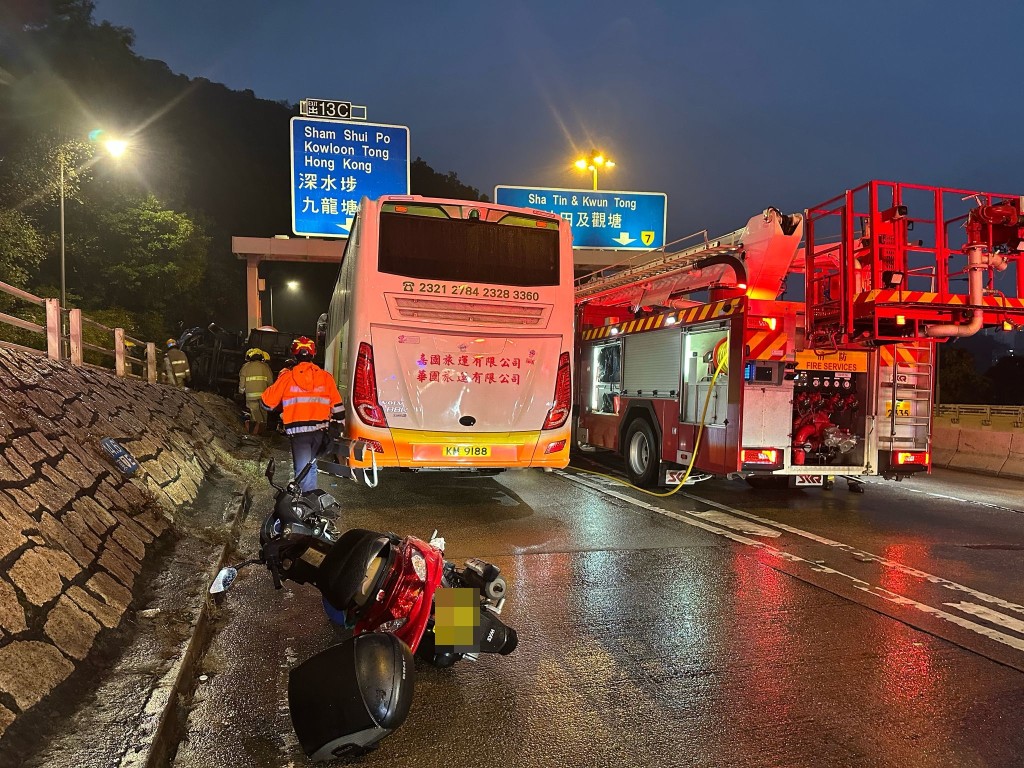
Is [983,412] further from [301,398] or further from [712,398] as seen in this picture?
[301,398]

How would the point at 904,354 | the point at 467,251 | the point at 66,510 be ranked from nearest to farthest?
the point at 66,510 → the point at 467,251 → the point at 904,354

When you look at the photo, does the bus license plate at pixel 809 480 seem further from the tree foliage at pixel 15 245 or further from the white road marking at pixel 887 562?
the tree foliage at pixel 15 245

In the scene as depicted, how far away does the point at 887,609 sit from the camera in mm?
4715

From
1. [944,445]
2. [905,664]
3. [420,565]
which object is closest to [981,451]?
[944,445]

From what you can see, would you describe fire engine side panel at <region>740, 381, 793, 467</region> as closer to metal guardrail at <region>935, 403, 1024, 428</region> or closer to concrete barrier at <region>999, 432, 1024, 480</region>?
concrete barrier at <region>999, 432, 1024, 480</region>

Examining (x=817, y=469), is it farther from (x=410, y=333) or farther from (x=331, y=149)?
(x=331, y=149)

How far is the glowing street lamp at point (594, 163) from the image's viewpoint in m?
19.9

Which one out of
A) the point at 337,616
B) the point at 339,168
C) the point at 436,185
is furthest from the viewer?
the point at 436,185

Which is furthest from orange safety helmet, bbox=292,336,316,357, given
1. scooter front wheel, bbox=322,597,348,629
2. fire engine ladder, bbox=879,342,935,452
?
fire engine ladder, bbox=879,342,935,452

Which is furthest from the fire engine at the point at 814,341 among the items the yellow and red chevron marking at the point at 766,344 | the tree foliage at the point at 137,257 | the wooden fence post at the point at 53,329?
the tree foliage at the point at 137,257

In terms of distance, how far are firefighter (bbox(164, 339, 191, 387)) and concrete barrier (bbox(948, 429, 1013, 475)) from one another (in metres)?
16.3

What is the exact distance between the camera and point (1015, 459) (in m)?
12.5

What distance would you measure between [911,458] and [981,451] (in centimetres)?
638

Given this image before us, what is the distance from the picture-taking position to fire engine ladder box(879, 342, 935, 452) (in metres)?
8.58
